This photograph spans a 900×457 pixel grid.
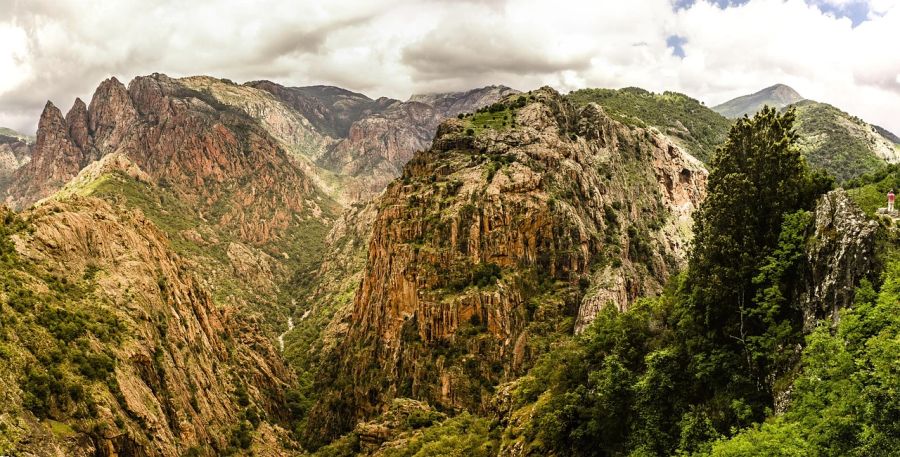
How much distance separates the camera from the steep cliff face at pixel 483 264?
102500mm

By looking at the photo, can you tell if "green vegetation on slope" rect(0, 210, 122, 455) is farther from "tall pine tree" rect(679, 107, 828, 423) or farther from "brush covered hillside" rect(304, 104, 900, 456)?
"tall pine tree" rect(679, 107, 828, 423)

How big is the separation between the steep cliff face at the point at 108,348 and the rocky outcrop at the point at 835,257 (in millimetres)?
55643

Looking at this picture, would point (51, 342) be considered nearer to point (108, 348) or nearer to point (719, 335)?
point (108, 348)

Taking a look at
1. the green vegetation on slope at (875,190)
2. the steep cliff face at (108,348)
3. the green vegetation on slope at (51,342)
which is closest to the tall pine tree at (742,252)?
the green vegetation on slope at (875,190)

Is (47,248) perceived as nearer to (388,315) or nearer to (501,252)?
(388,315)

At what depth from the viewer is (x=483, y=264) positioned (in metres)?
110

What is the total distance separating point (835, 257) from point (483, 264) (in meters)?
79.3

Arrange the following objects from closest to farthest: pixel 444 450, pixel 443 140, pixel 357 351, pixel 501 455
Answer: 1. pixel 501 455
2. pixel 444 450
3. pixel 357 351
4. pixel 443 140

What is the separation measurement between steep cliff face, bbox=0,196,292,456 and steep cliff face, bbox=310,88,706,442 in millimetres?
29517

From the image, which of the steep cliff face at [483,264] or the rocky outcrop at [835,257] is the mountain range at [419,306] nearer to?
the rocky outcrop at [835,257]

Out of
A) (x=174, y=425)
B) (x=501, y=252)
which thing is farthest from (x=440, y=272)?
(x=174, y=425)

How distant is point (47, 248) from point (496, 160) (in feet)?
280

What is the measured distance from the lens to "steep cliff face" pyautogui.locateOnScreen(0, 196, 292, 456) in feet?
→ 189

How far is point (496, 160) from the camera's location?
419 feet
